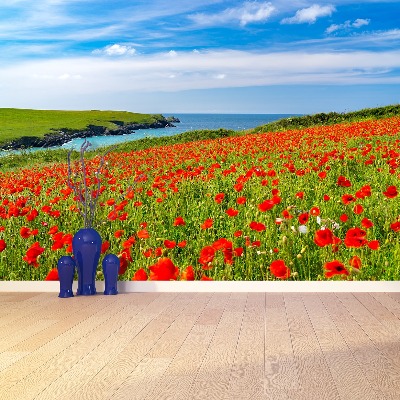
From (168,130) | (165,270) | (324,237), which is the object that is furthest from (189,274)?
(168,130)

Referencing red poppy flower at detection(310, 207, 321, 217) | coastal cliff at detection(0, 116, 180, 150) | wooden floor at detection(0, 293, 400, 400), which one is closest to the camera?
wooden floor at detection(0, 293, 400, 400)

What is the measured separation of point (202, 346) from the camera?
257 cm

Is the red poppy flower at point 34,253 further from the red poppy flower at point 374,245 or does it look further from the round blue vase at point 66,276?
the red poppy flower at point 374,245

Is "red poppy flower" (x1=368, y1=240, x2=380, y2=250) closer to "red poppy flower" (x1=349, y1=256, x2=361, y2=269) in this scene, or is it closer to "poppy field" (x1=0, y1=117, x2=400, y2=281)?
"poppy field" (x1=0, y1=117, x2=400, y2=281)

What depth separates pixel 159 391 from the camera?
203 centimetres

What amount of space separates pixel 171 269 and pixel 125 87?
276cm

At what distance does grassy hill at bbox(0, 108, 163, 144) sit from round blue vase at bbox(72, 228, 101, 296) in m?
19.7

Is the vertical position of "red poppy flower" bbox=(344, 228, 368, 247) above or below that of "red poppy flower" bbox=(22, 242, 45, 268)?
above

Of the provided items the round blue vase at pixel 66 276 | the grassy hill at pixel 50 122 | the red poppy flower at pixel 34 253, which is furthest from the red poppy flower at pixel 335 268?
the grassy hill at pixel 50 122

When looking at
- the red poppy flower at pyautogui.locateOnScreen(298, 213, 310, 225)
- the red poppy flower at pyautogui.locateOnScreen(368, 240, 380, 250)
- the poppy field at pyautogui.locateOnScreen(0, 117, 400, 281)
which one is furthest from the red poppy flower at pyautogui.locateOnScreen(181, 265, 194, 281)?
the red poppy flower at pyautogui.locateOnScreen(368, 240, 380, 250)

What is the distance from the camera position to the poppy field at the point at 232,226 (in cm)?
391

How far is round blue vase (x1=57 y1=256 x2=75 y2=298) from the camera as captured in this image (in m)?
3.71

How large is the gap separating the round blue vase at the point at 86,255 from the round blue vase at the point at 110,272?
61mm

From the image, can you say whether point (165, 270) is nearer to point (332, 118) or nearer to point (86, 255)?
point (86, 255)
